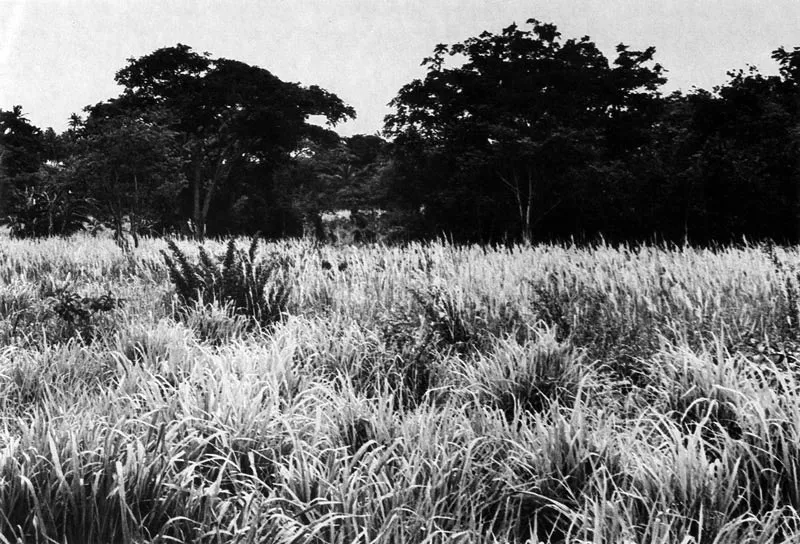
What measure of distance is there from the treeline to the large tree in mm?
80

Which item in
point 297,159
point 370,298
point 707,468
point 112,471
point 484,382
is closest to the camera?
point 112,471

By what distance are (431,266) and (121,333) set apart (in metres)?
3.30

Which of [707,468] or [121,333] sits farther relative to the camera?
[121,333]

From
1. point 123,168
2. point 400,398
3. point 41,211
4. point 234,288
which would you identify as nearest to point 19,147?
point 41,211

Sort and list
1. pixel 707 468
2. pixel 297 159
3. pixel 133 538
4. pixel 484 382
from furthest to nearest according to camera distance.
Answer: pixel 297 159 → pixel 484 382 → pixel 707 468 → pixel 133 538

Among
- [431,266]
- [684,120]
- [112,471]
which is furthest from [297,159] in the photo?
[112,471]

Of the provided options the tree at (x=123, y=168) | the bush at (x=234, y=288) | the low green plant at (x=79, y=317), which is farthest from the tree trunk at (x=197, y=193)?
the low green plant at (x=79, y=317)

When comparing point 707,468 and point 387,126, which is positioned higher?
point 387,126

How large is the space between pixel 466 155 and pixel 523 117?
2.25 m

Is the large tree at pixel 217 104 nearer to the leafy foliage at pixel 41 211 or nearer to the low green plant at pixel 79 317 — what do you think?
the leafy foliage at pixel 41 211

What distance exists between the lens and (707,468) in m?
2.00

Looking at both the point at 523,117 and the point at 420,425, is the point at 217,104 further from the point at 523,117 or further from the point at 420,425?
the point at 420,425

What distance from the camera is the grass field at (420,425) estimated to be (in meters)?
1.79

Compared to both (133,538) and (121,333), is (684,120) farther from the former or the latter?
(133,538)
